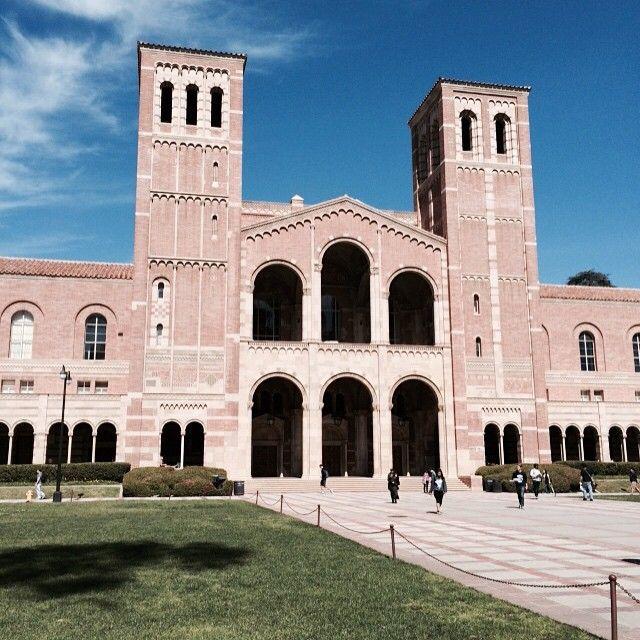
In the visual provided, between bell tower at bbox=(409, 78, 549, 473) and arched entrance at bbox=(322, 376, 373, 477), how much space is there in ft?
22.2

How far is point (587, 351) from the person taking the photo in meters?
56.0

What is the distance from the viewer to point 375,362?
4569cm

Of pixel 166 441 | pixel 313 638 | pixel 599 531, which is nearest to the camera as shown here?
pixel 313 638

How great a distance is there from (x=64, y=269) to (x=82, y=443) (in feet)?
39.1

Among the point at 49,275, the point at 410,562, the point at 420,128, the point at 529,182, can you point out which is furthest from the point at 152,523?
the point at 420,128

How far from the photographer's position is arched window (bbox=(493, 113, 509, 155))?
171 feet

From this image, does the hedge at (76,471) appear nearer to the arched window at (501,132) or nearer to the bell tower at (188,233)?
the bell tower at (188,233)

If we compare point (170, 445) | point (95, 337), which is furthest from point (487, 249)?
point (95, 337)

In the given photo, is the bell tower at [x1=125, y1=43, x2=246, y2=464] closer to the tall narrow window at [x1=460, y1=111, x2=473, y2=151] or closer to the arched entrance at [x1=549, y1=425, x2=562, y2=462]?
the tall narrow window at [x1=460, y1=111, x2=473, y2=151]

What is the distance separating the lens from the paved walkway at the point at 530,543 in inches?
431

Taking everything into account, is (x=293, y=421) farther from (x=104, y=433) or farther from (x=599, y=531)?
(x=599, y=531)

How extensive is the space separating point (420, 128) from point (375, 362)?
21.0m

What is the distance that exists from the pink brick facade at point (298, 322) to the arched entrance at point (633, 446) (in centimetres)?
24

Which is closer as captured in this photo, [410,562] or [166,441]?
[410,562]
